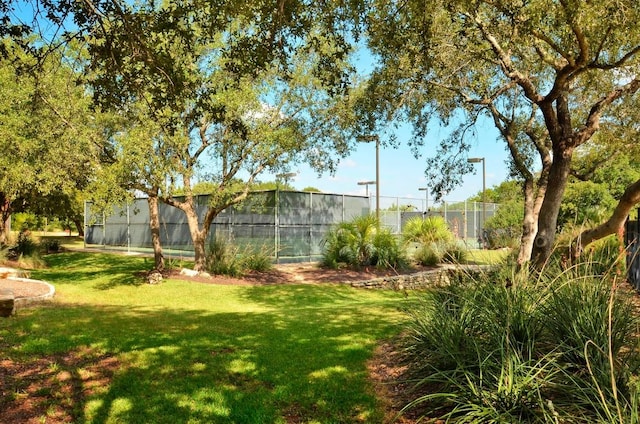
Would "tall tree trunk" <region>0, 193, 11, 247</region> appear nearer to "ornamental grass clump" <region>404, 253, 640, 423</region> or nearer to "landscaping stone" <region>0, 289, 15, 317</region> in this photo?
"landscaping stone" <region>0, 289, 15, 317</region>

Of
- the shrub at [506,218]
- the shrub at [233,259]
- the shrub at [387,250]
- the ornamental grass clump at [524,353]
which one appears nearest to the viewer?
the ornamental grass clump at [524,353]

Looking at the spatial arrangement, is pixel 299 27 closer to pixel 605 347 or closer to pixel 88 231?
pixel 605 347

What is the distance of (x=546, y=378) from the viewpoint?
349cm

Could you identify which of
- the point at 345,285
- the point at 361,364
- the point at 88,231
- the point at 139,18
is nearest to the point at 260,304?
the point at 345,285

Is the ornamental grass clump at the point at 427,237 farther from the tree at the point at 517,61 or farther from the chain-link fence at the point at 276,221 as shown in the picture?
the tree at the point at 517,61

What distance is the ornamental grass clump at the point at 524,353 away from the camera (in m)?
3.37

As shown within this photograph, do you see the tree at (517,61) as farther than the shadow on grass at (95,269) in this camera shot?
No

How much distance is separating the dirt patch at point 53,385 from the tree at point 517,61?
5.91 metres

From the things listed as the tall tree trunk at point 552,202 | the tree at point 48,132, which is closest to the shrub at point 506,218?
the tall tree trunk at point 552,202

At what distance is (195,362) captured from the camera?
570 cm

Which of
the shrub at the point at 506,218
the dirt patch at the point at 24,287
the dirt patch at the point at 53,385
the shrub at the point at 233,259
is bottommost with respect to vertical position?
the dirt patch at the point at 53,385

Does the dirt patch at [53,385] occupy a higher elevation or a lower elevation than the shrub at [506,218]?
lower

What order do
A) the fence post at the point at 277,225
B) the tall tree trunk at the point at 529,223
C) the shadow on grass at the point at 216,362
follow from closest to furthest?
the shadow on grass at the point at 216,362
the tall tree trunk at the point at 529,223
the fence post at the point at 277,225

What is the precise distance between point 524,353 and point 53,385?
462 cm
